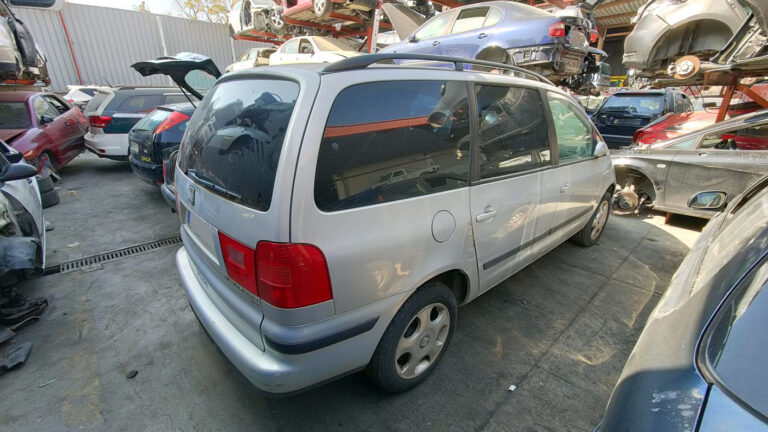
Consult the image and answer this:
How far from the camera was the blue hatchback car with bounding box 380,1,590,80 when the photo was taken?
18.3 ft

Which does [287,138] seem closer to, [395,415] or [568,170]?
[395,415]

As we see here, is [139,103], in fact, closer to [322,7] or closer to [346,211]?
[322,7]

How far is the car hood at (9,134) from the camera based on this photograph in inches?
209

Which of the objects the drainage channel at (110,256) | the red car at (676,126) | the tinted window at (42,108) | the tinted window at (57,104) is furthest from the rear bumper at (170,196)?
the red car at (676,126)

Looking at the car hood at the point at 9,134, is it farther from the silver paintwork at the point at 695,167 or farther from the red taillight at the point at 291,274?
the silver paintwork at the point at 695,167

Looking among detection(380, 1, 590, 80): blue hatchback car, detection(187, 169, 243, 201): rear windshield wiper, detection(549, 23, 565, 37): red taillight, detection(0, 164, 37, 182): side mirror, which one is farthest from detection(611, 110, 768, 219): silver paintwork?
detection(0, 164, 37, 182): side mirror

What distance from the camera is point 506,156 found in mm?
2221

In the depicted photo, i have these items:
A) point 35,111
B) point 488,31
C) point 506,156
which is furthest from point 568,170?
point 35,111

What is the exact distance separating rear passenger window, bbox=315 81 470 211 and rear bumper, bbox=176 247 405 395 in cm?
51

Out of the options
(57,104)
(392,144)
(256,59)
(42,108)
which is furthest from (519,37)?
(256,59)

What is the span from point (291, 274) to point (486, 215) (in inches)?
46.7

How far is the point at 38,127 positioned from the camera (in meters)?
5.77

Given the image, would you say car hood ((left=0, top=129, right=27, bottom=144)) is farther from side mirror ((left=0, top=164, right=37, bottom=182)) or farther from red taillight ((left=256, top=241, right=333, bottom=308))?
red taillight ((left=256, top=241, right=333, bottom=308))

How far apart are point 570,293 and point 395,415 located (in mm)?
1920
